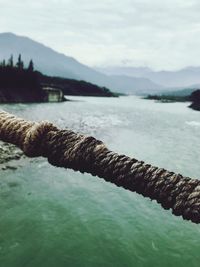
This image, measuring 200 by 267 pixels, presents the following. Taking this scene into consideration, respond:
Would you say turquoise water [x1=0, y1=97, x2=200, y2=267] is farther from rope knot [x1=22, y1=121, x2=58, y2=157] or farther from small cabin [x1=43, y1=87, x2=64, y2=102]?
small cabin [x1=43, y1=87, x2=64, y2=102]

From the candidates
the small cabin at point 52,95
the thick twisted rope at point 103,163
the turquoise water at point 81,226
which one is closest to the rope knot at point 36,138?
the thick twisted rope at point 103,163

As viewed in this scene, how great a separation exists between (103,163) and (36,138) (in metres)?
0.61

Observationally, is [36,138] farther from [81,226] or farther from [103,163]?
[81,226]

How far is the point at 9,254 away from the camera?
76.0ft

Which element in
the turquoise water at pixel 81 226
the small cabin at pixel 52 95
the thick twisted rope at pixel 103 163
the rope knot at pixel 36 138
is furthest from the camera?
the small cabin at pixel 52 95

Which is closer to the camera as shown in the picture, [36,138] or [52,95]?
[36,138]

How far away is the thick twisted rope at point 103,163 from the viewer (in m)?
2.10

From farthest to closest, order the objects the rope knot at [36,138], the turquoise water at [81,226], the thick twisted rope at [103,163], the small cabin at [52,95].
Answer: the small cabin at [52,95]
the turquoise water at [81,226]
the rope knot at [36,138]
the thick twisted rope at [103,163]

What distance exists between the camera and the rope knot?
2.70 m

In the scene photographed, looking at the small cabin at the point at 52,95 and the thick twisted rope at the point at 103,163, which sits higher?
the thick twisted rope at the point at 103,163

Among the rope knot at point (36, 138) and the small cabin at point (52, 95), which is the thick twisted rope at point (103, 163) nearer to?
the rope knot at point (36, 138)

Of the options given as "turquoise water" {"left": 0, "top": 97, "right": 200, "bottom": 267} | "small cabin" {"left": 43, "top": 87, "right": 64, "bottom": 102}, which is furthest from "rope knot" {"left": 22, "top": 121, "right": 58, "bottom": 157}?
"small cabin" {"left": 43, "top": 87, "right": 64, "bottom": 102}

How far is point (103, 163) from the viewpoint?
237 cm

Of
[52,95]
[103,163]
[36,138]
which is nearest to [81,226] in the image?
[36,138]
